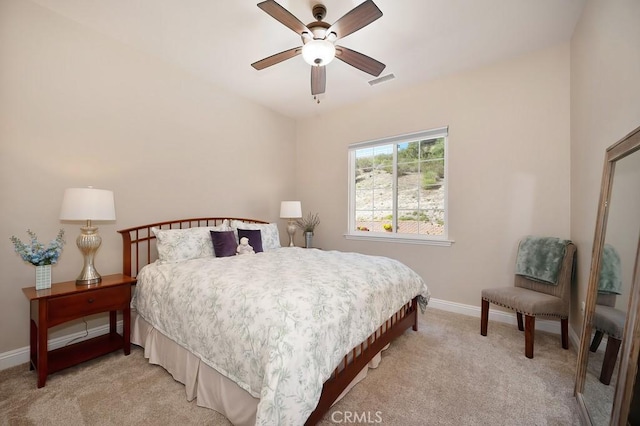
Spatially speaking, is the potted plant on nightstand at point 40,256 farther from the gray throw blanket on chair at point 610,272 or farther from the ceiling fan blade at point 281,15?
the gray throw blanket on chair at point 610,272

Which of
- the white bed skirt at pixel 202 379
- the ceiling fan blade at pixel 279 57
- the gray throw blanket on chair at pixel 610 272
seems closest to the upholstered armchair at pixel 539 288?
the gray throw blanket on chair at pixel 610 272

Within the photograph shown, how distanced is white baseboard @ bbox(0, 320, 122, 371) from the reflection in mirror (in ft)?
12.1

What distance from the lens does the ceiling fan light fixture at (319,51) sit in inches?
77.9

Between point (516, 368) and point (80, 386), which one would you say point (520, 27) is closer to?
point (516, 368)

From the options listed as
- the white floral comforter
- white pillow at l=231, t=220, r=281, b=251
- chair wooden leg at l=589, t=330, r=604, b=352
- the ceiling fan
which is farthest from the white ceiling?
chair wooden leg at l=589, t=330, r=604, b=352

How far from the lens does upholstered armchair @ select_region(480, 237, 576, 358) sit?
7.29 feet

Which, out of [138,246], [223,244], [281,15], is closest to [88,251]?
[138,246]

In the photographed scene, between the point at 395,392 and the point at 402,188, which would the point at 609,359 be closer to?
the point at 395,392

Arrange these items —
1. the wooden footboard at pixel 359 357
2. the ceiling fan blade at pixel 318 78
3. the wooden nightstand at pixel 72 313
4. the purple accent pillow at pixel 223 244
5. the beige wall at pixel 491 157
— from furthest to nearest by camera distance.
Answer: the purple accent pillow at pixel 223 244 → the beige wall at pixel 491 157 → the ceiling fan blade at pixel 318 78 → the wooden nightstand at pixel 72 313 → the wooden footboard at pixel 359 357

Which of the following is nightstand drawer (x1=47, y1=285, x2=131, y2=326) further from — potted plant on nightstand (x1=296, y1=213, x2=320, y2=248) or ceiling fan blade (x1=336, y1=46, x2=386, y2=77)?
ceiling fan blade (x1=336, y1=46, x2=386, y2=77)

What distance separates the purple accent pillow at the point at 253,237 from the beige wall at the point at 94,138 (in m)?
0.73

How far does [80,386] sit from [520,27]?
461cm

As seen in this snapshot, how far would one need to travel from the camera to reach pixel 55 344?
7.58ft

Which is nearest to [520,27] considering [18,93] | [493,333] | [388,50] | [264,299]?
Result: [388,50]
